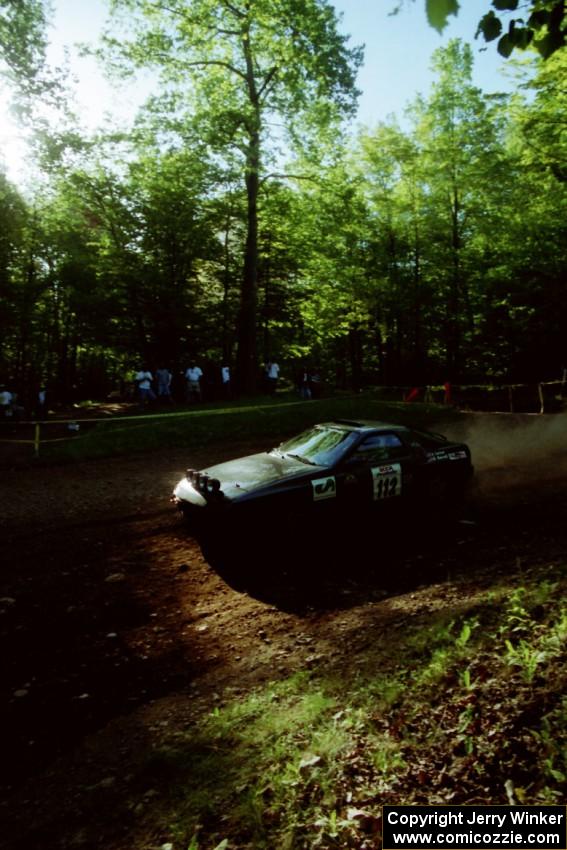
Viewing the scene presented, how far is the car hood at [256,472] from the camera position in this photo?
5809 millimetres

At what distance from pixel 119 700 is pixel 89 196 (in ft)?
73.1

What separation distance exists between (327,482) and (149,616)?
99.3 inches

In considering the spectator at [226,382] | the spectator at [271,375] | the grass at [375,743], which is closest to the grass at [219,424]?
the spectator at [226,382]

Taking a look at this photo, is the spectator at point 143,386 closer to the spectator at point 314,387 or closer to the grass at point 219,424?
the grass at point 219,424

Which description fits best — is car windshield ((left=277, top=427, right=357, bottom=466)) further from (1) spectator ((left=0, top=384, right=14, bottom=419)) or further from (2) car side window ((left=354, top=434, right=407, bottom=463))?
(1) spectator ((left=0, top=384, right=14, bottom=419))

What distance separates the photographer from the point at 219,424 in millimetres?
14398

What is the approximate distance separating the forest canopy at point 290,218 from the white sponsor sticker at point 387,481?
39.4ft

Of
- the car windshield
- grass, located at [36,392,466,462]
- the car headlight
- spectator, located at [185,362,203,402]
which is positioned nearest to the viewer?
the car headlight

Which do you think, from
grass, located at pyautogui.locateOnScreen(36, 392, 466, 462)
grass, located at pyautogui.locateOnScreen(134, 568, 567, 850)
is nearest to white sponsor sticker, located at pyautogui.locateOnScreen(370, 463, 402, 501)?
grass, located at pyautogui.locateOnScreen(134, 568, 567, 850)

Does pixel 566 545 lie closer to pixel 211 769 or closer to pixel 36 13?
pixel 211 769

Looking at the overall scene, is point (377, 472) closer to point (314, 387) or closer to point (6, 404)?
point (6, 404)

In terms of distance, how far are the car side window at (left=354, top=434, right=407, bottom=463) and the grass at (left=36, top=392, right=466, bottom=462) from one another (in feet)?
22.6

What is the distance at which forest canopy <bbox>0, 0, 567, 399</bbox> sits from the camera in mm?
17234

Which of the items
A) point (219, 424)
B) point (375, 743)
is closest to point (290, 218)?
Answer: point (219, 424)
